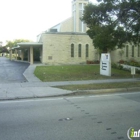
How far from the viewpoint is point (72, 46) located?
33.7 meters

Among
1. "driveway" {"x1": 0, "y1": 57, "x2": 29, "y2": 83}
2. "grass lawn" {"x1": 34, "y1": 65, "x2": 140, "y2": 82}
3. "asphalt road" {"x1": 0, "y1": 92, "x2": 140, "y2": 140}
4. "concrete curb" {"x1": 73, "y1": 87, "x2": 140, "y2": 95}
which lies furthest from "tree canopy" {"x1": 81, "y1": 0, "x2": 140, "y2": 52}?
"asphalt road" {"x1": 0, "y1": 92, "x2": 140, "y2": 140}

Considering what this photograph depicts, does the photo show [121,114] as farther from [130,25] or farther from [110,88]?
[130,25]

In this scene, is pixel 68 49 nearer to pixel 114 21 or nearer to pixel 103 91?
pixel 114 21

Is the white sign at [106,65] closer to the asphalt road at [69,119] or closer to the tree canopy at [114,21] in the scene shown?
the tree canopy at [114,21]

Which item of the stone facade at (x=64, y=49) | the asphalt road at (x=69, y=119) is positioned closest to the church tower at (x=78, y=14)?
the stone facade at (x=64, y=49)

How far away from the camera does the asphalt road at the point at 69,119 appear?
4980 millimetres

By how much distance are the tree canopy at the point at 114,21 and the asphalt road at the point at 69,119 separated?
29.1ft

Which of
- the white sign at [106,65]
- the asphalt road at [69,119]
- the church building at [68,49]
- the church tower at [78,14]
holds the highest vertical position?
the church tower at [78,14]

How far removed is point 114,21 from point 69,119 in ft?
42.7

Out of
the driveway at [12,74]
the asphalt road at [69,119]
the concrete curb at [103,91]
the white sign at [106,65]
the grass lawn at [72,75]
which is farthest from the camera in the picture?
the white sign at [106,65]

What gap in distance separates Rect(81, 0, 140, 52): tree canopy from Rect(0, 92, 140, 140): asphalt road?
886 centimetres

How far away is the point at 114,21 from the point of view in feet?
57.6

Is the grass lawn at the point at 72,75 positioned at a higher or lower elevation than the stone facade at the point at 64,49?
→ lower

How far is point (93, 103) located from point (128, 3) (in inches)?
432
